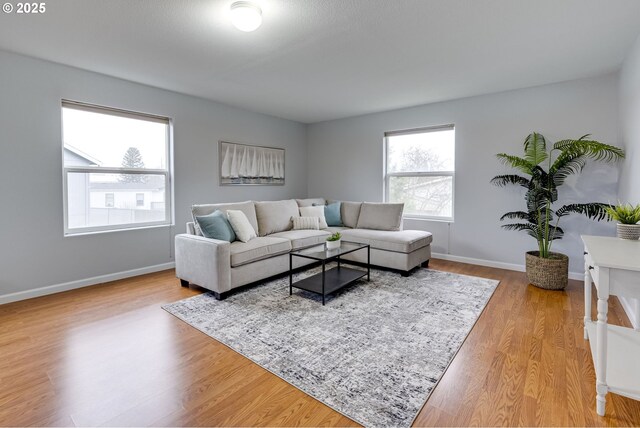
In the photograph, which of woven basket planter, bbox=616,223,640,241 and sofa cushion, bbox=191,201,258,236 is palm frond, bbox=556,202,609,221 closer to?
woven basket planter, bbox=616,223,640,241

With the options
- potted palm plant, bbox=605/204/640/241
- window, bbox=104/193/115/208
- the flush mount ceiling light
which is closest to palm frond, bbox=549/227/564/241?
potted palm plant, bbox=605/204/640/241

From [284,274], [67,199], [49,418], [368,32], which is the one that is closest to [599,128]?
[368,32]

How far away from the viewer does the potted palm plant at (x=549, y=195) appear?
11.1 ft

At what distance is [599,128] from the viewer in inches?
144

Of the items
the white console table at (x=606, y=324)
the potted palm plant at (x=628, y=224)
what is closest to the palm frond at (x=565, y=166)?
the potted palm plant at (x=628, y=224)

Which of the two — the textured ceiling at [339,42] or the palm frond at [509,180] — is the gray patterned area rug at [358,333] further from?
the textured ceiling at [339,42]

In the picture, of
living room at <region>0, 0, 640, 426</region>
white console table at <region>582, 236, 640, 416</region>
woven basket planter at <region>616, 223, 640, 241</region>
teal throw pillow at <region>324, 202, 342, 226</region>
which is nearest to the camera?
white console table at <region>582, 236, 640, 416</region>

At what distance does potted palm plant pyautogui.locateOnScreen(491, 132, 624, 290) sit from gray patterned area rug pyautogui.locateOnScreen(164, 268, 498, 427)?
1.85 feet

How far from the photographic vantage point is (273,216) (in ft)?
14.5

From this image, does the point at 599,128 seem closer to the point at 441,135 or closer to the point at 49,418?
the point at 441,135

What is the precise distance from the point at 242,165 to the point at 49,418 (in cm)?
408

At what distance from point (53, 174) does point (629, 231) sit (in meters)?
5.07

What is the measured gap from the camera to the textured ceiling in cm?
227

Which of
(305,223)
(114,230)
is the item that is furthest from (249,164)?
(114,230)
